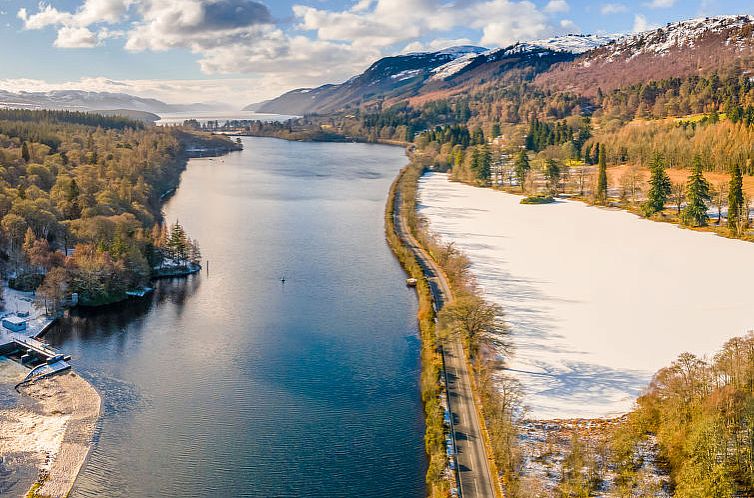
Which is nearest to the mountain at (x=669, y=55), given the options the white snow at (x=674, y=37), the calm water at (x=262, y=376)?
the white snow at (x=674, y=37)

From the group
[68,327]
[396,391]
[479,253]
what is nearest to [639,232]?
[479,253]

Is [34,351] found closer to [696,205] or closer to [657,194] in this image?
[696,205]

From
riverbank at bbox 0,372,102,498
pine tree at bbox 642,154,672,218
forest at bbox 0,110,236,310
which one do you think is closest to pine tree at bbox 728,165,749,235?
pine tree at bbox 642,154,672,218

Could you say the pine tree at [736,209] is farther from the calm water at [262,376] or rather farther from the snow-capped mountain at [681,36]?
the snow-capped mountain at [681,36]

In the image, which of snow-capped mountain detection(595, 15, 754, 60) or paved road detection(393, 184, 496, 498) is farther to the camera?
snow-capped mountain detection(595, 15, 754, 60)

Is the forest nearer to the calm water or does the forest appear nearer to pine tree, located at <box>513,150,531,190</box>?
the calm water
